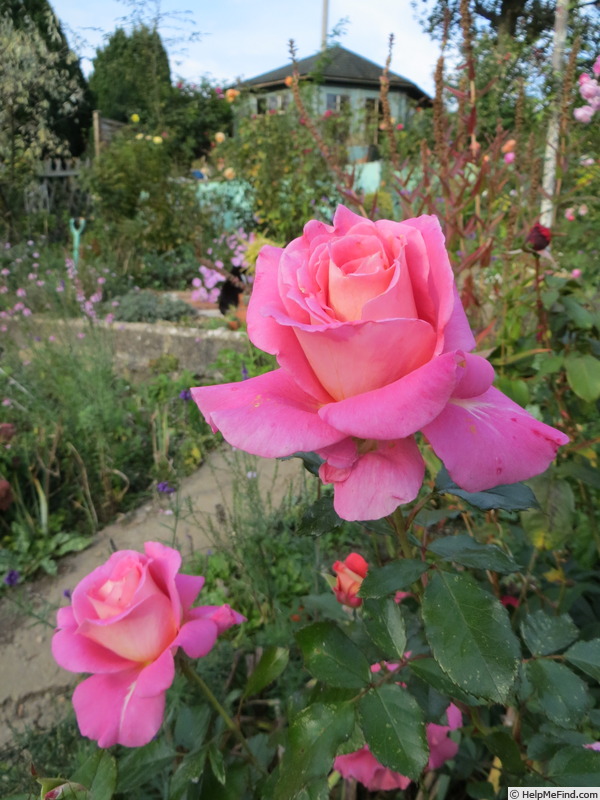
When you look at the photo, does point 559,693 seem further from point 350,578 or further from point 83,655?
point 83,655

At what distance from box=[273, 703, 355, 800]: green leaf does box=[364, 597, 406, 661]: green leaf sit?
0.07m

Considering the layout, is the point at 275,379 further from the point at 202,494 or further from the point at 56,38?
the point at 56,38

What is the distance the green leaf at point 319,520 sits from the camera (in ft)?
1.63

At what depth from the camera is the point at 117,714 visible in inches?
24.1

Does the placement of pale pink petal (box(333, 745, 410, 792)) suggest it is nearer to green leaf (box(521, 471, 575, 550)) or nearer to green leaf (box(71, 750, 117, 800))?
green leaf (box(71, 750, 117, 800))

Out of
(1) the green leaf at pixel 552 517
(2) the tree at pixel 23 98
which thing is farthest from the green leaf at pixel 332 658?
(2) the tree at pixel 23 98

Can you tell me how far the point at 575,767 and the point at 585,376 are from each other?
68 cm

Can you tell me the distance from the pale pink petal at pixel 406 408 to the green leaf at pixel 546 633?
404 mm

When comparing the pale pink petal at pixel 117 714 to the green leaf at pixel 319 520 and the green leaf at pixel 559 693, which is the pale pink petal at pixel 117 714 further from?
the green leaf at pixel 559 693

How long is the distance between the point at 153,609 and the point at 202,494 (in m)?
2.23

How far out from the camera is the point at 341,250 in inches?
17.5

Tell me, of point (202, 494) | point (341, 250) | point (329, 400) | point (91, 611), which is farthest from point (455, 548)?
point (202, 494)

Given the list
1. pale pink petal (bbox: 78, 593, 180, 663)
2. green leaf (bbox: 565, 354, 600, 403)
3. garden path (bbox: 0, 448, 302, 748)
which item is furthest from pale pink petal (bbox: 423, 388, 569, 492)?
garden path (bbox: 0, 448, 302, 748)

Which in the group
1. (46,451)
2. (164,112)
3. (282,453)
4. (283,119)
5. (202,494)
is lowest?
(202,494)
